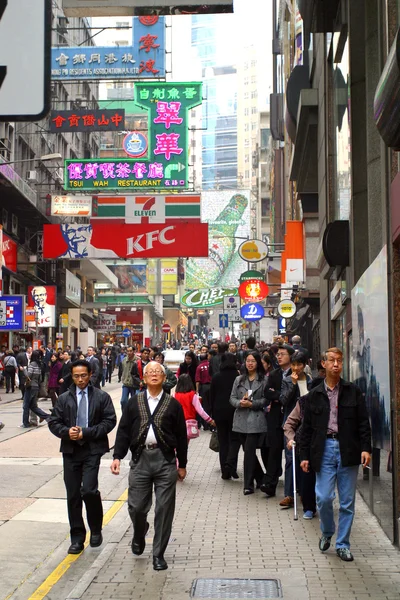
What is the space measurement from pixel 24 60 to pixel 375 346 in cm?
611

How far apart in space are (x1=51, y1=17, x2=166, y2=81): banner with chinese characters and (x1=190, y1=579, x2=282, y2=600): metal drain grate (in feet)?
111

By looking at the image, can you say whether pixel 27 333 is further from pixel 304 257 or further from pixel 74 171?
pixel 304 257

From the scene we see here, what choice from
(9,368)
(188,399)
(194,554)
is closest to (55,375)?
(188,399)

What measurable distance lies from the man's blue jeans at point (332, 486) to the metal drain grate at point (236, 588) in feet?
3.72

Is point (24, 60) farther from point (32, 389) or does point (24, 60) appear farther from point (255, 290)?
point (255, 290)

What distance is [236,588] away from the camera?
6.86 meters

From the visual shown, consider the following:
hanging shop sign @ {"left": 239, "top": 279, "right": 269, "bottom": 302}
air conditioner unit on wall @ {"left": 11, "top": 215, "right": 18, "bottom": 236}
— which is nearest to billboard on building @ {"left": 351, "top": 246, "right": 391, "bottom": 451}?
hanging shop sign @ {"left": 239, "top": 279, "right": 269, "bottom": 302}

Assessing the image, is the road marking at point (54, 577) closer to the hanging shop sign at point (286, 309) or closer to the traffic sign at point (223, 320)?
the hanging shop sign at point (286, 309)

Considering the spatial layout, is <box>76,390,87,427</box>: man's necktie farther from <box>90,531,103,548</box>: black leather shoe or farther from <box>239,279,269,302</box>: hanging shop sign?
<box>239,279,269,302</box>: hanging shop sign

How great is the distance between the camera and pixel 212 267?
366ft

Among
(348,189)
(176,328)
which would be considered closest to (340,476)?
(348,189)

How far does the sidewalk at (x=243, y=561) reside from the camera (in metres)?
6.78

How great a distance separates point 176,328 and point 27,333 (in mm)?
82773

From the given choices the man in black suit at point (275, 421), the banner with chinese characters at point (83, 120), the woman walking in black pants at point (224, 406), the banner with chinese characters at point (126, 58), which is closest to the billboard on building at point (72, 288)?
the banner with chinese characters at point (83, 120)
